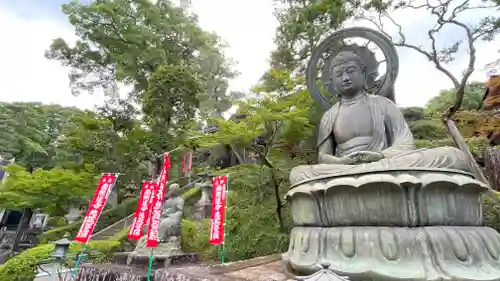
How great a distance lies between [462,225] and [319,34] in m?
9.28

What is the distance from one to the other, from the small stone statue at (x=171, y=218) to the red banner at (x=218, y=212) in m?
0.84

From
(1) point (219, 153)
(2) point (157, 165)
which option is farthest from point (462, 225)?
(1) point (219, 153)

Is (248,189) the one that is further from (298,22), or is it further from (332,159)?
(298,22)

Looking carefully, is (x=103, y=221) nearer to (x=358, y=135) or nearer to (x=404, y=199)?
(x=358, y=135)

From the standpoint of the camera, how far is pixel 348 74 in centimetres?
491

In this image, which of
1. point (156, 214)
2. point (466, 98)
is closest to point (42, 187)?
point (156, 214)

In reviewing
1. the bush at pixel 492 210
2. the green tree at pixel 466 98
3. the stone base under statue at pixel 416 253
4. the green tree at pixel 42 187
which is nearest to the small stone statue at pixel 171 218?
the stone base under statue at pixel 416 253

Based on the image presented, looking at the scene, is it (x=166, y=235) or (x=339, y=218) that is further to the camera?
(x=166, y=235)

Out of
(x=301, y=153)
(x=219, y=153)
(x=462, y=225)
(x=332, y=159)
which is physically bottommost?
(x=462, y=225)

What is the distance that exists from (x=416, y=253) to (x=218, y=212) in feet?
14.4

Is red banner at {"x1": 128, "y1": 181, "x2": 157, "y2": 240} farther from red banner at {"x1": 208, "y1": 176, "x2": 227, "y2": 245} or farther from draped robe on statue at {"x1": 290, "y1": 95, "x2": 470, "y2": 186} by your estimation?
draped robe on statue at {"x1": 290, "y1": 95, "x2": 470, "y2": 186}

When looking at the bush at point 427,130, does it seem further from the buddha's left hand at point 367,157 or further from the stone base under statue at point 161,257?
the buddha's left hand at point 367,157

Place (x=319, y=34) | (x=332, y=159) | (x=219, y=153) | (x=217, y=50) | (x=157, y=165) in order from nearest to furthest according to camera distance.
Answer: (x=332, y=159) → (x=319, y=34) → (x=157, y=165) → (x=219, y=153) → (x=217, y=50)

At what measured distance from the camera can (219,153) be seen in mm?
19203
